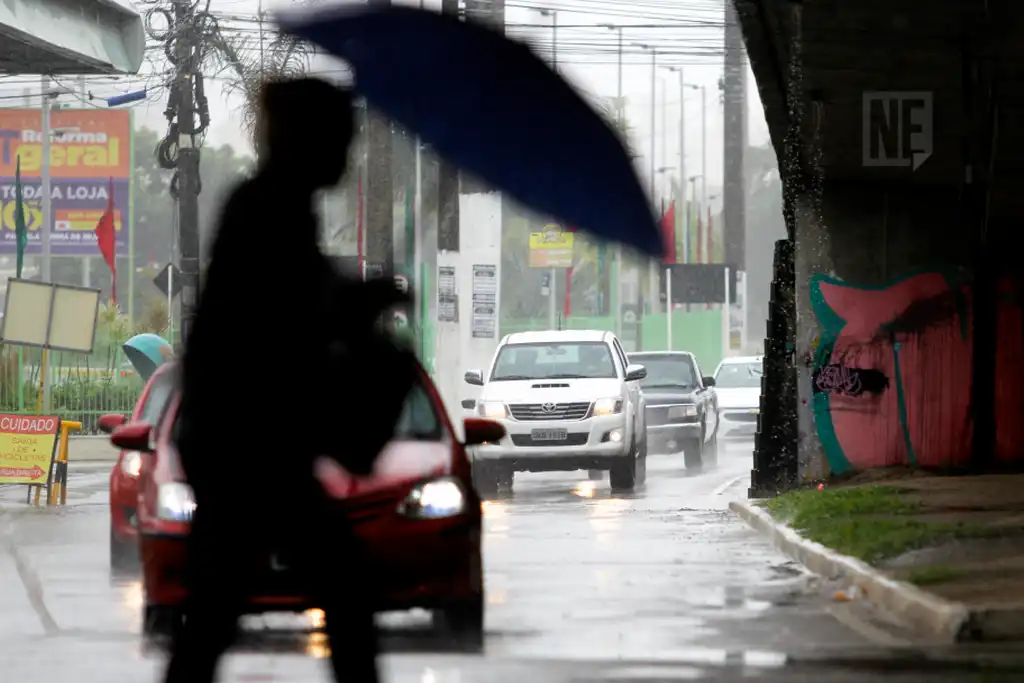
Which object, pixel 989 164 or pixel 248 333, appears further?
pixel 989 164

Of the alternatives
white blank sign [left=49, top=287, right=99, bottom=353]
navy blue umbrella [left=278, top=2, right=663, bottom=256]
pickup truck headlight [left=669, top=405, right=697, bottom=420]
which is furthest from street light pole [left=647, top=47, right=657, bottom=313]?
pickup truck headlight [left=669, top=405, right=697, bottom=420]

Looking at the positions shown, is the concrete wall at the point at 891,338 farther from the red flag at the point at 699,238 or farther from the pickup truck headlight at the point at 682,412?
the red flag at the point at 699,238

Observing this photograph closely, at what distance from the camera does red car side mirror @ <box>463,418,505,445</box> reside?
28.4 ft

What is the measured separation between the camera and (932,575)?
36.6ft

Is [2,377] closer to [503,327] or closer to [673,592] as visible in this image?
[673,592]

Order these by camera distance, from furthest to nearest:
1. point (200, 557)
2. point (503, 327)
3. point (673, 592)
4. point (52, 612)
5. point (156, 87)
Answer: point (503, 327)
point (673, 592)
point (52, 612)
point (156, 87)
point (200, 557)

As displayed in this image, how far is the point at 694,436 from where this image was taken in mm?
28766

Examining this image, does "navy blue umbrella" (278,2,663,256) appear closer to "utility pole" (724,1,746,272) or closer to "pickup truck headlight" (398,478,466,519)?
"utility pole" (724,1,746,272)

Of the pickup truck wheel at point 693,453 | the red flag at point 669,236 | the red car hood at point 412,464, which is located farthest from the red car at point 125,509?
the pickup truck wheel at point 693,453

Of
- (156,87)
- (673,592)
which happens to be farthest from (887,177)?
(156,87)

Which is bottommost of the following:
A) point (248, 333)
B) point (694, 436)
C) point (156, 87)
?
point (694, 436)

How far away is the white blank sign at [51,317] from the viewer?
82.0 feet

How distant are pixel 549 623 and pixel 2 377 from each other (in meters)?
28.1

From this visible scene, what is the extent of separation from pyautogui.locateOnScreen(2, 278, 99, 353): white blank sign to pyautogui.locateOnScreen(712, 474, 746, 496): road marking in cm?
836
